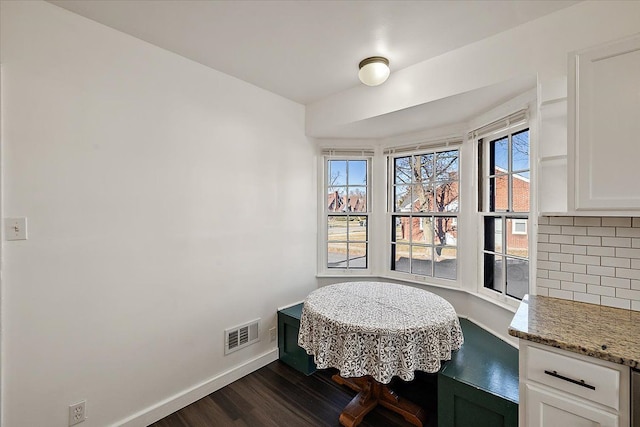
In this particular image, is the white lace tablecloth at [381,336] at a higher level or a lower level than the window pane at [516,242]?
lower

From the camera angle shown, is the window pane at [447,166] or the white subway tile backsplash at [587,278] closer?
the white subway tile backsplash at [587,278]

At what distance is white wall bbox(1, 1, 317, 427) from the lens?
1.48 meters

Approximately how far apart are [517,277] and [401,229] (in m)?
1.16

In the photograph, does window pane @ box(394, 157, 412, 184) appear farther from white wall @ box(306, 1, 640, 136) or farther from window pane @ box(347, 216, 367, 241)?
white wall @ box(306, 1, 640, 136)

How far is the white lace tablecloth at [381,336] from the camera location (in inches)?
64.6

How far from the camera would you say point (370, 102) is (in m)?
2.43

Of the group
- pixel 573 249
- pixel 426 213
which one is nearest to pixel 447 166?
pixel 426 213

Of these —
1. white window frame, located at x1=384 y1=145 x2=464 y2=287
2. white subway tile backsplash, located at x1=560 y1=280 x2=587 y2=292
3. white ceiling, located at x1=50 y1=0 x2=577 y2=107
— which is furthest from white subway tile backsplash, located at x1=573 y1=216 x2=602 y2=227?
white ceiling, located at x1=50 y1=0 x2=577 y2=107

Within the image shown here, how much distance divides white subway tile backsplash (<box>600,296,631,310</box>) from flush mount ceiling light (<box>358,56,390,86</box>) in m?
1.90

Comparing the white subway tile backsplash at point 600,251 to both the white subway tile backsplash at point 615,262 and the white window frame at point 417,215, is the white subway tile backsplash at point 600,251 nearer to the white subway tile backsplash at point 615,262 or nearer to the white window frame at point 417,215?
the white subway tile backsplash at point 615,262

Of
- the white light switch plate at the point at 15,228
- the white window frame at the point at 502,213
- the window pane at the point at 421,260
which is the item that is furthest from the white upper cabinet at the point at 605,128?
the white light switch plate at the point at 15,228

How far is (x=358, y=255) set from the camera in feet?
10.5

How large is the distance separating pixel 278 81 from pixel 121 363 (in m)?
2.37

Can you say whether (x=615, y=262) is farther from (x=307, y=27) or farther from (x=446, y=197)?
(x=307, y=27)
